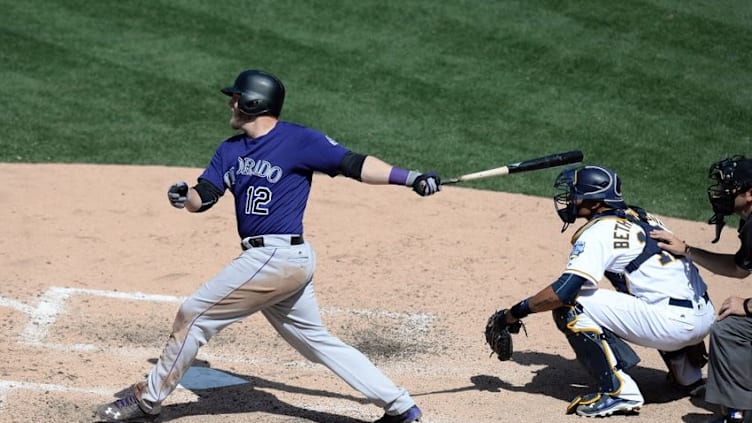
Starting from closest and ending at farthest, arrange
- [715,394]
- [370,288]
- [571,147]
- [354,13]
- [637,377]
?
[715,394]
[637,377]
[370,288]
[571,147]
[354,13]

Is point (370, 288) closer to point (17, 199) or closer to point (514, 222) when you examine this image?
point (514, 222)

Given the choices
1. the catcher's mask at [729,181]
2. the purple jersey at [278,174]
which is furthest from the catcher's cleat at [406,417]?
the catcher's mask at [729,181]

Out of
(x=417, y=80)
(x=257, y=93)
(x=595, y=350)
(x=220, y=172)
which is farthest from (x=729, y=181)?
(x=417, y=80)

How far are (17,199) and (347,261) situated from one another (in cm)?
285

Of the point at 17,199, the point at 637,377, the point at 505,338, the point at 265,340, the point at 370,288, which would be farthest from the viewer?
the point at 17,199

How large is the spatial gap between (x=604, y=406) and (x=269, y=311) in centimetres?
177

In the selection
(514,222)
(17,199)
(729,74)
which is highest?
(729,74)

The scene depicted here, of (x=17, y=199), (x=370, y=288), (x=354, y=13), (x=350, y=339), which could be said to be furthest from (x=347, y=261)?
(x=354, y=13)

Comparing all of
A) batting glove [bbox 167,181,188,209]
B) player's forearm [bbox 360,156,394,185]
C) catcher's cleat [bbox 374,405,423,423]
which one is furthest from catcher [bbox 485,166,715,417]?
batting glove [bbox 167,181,188,209]

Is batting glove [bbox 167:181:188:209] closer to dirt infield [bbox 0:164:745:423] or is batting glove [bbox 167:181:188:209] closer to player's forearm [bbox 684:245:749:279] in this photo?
dirt infield [bbox 0:164:745:423]

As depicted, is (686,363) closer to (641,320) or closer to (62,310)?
(641,320)

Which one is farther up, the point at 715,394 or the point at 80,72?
the point at 715,394

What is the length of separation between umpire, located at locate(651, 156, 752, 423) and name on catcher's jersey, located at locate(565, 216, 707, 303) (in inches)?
11.1

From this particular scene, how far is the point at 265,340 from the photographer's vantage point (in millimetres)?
6418
